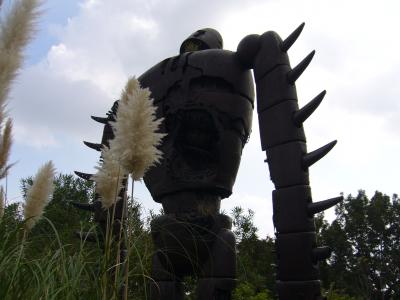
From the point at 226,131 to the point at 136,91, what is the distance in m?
2.00

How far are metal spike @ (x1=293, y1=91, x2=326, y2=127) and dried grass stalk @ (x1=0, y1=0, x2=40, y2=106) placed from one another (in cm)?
176

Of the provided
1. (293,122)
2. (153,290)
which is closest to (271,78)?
(293,122)

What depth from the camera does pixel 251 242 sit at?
12.8 metres

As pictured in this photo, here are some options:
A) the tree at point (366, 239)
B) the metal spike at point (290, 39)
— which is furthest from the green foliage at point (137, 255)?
the metal spike at point (290, 39)

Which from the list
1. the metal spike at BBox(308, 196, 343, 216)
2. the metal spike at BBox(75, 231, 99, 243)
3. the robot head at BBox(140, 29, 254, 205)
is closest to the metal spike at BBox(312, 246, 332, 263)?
the metal spike at BBox(308, 196, 343, 216)

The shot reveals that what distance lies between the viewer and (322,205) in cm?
270

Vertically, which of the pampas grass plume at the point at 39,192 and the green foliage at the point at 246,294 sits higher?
the green foliage at the point at 246,294

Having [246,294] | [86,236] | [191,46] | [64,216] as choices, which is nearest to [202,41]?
[191,46]

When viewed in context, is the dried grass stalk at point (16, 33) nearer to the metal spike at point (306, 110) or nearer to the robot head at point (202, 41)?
the metal spike at point (306, 110)

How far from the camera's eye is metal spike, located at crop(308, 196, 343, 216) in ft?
8.64

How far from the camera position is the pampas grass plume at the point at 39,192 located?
193cm

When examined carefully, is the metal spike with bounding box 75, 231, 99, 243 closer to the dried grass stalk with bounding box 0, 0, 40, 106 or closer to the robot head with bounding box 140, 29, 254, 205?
the dried grass stalk with bounding box 0, 0, 40, 106

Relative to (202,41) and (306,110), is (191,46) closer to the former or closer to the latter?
(202,41)

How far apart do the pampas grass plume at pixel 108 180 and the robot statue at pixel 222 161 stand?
1.31m
